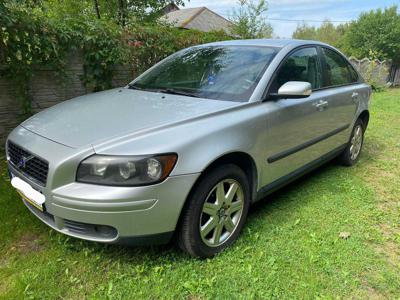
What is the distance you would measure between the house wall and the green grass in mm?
1796

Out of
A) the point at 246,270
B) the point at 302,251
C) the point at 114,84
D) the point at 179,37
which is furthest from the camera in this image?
the point at 179,37

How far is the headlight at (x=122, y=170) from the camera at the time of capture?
77.9 inches

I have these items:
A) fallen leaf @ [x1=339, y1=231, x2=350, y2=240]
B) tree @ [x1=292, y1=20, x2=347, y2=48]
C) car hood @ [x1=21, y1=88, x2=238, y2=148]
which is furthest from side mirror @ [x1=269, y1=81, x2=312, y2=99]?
tree @ [x1=292, y1=20, x2=347, y2=48]

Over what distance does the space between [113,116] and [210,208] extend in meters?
0.95

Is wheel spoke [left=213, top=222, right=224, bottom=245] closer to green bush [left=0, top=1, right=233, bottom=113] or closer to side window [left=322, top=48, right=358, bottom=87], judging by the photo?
side window [left=322, top=48, right=358, bottom=87]

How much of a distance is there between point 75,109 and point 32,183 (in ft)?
2.54

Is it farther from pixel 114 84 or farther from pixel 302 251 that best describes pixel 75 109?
pixel 114 84

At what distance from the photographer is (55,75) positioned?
5.07m

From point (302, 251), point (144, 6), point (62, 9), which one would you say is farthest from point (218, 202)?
point (62, 9)

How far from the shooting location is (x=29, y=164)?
7.38 feet

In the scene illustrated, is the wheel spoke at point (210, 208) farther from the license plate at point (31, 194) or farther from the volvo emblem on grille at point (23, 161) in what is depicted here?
the volvo emblem on grille at point (23, 161)

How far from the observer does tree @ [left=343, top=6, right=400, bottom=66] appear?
20125 millimetres

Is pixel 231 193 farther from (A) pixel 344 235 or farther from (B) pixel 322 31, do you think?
(B) pixel 322 31

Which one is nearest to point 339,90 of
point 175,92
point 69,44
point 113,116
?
point 175,92
